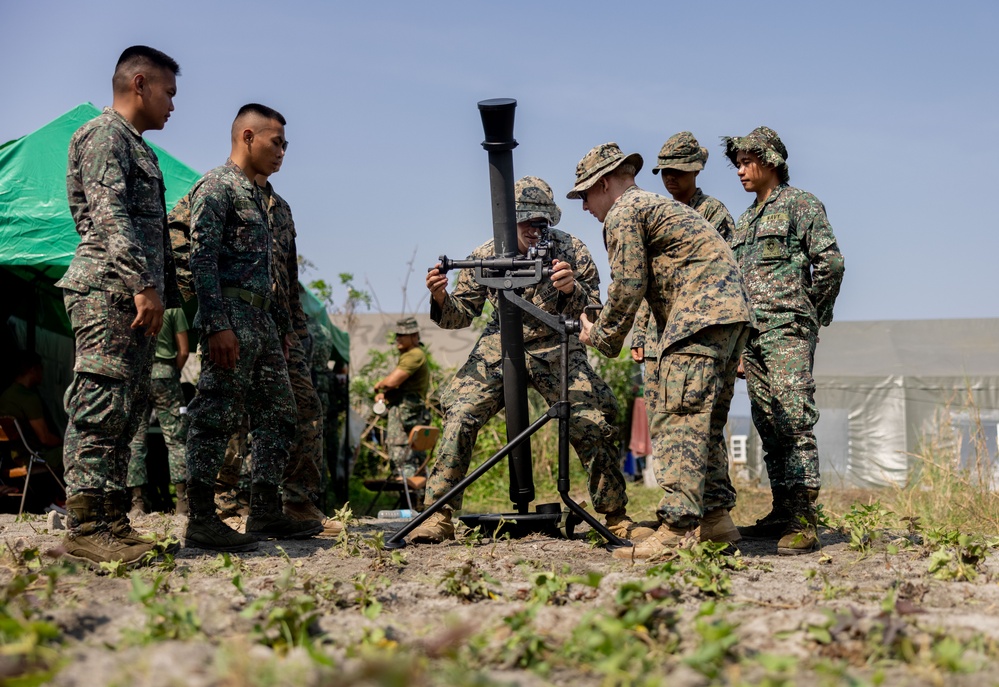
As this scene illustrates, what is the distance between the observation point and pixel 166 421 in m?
8.43

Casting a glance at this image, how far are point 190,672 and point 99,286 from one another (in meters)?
2.56

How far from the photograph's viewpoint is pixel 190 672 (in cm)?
237

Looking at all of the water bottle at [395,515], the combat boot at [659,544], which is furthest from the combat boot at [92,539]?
the water bottle at [395,515]

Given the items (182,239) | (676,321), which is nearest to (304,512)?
(182,239)

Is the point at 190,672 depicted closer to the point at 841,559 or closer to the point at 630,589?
the point at 630,589

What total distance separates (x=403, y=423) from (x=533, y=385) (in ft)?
17.2

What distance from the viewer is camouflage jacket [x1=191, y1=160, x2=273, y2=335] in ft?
16.4

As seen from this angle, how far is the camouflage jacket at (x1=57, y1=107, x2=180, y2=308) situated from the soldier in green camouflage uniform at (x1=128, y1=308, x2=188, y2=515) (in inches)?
146

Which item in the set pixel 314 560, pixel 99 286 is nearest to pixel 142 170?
pixel 99 286

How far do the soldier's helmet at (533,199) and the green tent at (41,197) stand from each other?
393 cm

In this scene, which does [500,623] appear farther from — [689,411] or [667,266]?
[667,266]

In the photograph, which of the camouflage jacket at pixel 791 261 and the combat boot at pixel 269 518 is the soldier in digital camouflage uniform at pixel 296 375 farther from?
the camouflage jacket at pixel 791 261

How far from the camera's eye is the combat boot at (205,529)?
4.97m

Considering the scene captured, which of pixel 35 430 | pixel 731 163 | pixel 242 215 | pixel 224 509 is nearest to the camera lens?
pixel 242 215
